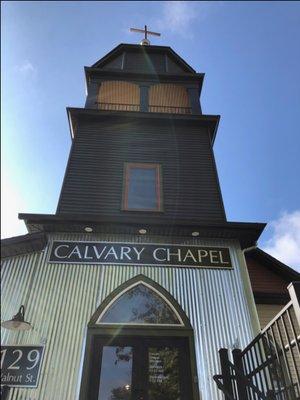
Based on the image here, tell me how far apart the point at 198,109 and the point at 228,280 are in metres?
6.22

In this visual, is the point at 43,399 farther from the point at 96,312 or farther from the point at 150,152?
the point at 150,152

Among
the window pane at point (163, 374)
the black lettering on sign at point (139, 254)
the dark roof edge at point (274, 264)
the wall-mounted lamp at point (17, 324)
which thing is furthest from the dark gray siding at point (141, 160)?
the window pane at point (163, 374)

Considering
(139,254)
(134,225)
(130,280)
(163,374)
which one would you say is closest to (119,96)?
(134,225)

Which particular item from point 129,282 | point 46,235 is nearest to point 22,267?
point 46,235

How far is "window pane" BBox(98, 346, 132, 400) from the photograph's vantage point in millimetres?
6066

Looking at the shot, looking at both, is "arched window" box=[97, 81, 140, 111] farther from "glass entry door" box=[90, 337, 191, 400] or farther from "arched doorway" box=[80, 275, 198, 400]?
"glass entry door" box=[90, 337, 191, 400]

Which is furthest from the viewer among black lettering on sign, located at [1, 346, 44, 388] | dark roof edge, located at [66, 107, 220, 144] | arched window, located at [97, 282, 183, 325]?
dark roof edge, located at [66, 107, 220, 144]

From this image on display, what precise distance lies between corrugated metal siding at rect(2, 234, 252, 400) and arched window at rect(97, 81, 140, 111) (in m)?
5.42

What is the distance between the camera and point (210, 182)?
956 cm

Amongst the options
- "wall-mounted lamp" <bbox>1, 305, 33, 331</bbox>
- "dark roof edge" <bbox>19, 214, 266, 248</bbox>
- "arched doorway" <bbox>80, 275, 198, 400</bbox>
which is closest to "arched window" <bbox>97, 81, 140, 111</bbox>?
"dark roof edge" <bbox>19, 214, 266, 248</bbox>

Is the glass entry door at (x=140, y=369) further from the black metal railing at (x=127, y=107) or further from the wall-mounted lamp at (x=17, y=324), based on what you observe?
the black metal railing at (x=127, y=107)

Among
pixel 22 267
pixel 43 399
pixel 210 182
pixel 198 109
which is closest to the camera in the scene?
pixel 43 399

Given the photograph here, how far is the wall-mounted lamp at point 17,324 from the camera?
6.05 m

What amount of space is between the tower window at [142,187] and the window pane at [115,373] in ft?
11.1
